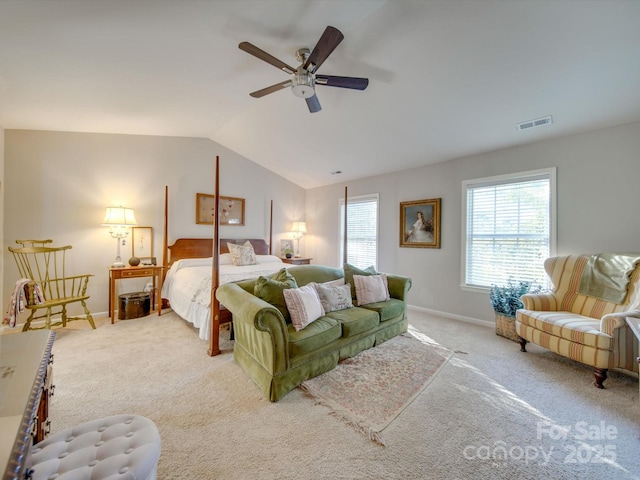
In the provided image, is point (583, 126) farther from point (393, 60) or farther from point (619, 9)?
point (393, 60)

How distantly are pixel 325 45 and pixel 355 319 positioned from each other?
2.39 m

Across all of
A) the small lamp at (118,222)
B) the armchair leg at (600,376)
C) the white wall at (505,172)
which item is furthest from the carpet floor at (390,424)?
the small lamp at (118,222)

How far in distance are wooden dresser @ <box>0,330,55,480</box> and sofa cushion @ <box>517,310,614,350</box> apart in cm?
357

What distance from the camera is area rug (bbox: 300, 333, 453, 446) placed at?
1.90m

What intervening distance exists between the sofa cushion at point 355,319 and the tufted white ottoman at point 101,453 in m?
1.73

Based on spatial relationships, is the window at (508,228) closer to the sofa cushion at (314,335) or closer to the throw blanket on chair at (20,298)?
the sofa cushion at (314,335)

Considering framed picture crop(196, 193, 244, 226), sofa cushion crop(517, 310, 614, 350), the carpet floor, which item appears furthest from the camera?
framed picture crop(196, 193, 244, 226)

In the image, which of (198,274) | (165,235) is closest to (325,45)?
(198,274)

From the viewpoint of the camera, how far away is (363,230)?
539 cm

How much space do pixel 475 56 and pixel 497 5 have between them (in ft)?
1.40

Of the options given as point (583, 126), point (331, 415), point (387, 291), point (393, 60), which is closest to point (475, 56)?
point (393, 60)

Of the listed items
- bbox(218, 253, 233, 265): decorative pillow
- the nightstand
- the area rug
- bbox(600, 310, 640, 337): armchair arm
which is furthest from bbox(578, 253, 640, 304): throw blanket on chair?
the nightstand

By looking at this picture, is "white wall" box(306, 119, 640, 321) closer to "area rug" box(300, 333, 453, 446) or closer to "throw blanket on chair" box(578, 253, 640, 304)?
"throw blanket on chair" box(578, 253, 640, 304)

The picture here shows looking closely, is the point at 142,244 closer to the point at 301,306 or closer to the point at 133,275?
the point at 133,275
